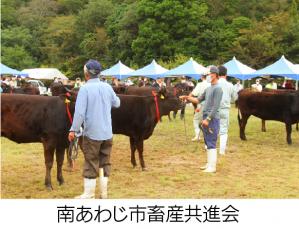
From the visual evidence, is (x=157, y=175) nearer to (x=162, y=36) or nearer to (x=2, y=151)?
(x=2, y=151)

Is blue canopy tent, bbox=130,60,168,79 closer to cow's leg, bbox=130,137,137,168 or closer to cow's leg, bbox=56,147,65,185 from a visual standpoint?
cow's leg, bbox=130,137,137,168

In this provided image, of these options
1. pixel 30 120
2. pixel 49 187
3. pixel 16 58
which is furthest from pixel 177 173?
pixel 16 58

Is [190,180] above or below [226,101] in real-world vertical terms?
below

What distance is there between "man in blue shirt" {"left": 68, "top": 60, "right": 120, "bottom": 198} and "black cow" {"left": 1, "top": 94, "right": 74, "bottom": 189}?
116cm

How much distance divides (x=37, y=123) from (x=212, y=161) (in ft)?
11.2

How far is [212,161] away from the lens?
357 inches

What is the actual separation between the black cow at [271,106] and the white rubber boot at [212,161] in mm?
4497

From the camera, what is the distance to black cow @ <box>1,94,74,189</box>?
294 inches

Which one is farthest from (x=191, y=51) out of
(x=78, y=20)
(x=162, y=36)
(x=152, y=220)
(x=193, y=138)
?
(x=152, y=220)

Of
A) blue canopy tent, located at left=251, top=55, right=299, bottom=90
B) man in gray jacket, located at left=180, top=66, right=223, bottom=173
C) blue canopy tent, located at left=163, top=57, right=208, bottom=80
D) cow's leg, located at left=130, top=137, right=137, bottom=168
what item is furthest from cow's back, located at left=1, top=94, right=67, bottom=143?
blue canopy tent, located at left=163, top=57, right=208, bottom=80

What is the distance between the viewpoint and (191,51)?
50.8m

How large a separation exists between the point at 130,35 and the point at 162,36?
21.6ft

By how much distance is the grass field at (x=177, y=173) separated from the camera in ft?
24.7

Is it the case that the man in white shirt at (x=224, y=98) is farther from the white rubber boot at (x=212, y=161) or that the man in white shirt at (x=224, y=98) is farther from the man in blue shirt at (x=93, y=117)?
the man in blue shirt at (x=93, y=117)
